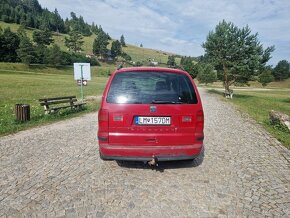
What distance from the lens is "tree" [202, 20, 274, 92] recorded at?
2736 centimetres

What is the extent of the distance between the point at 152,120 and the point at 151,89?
0.57 m

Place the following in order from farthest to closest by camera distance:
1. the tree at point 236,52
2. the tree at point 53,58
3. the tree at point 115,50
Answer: the tree at point 115,50
the tree at point 53,58
the tree at point 236,52

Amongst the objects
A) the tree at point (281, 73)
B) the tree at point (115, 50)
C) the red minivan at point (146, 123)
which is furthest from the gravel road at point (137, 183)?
the tree at point (115, 50)

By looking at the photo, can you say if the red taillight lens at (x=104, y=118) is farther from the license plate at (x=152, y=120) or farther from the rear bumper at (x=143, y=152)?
the license plate at (x=152, y=120)

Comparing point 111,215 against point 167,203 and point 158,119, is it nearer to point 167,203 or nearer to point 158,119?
point 167,203

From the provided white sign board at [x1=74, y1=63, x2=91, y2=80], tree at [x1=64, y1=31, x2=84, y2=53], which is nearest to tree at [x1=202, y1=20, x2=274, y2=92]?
white sign board at [x1=74, y1=63, x2=91, y2=80]

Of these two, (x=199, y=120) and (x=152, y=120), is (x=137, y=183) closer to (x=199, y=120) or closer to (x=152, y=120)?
(x=152, y=120)

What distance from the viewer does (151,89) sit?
493 cm

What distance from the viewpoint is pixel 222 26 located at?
2872cm

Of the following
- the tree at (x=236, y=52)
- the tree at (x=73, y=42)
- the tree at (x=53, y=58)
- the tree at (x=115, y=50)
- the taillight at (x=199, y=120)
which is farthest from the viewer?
the tree at (x=115, y=50)

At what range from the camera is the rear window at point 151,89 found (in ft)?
15.8

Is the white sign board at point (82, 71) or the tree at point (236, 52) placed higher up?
the tree at point (236, 52)

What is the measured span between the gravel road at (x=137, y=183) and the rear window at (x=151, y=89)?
4.57 ft

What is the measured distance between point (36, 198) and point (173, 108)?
2.59 meters
